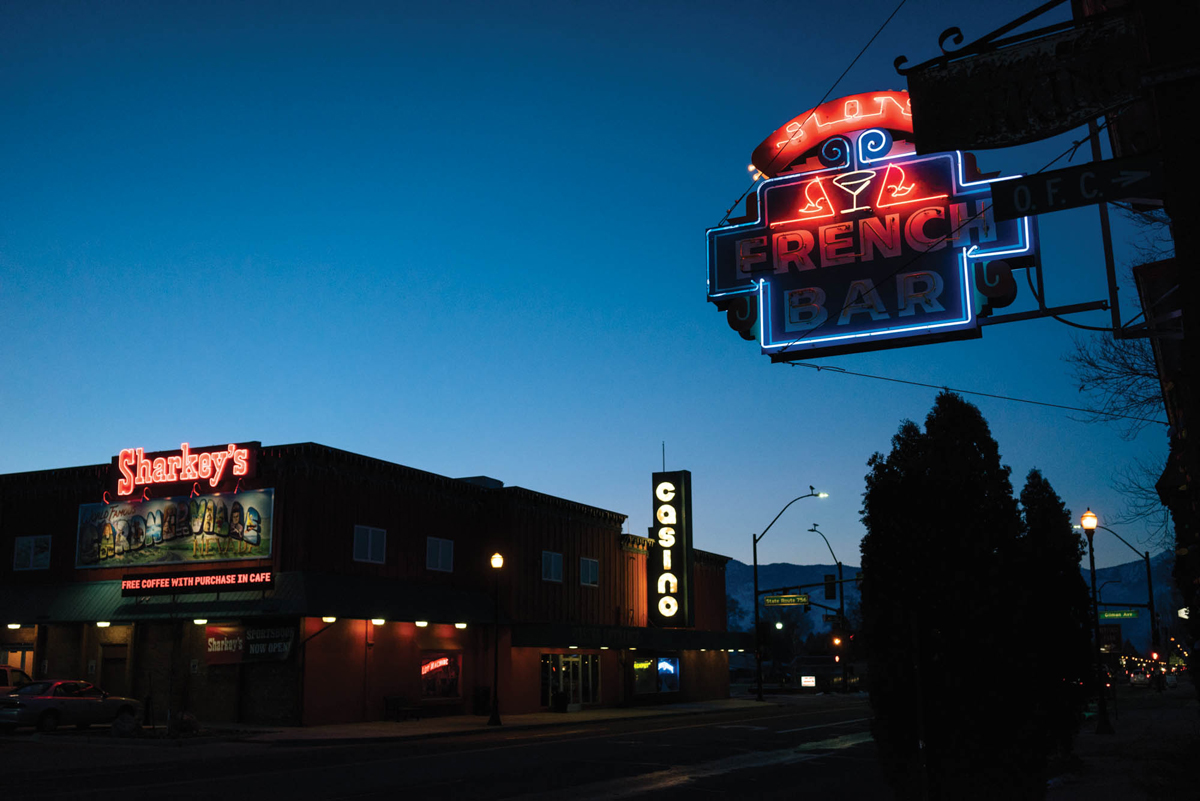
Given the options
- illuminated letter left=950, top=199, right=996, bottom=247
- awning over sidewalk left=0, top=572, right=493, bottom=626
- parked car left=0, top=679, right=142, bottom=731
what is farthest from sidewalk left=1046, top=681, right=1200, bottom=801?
parked car left=0, top=679, right=142, bottom=731

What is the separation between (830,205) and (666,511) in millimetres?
35013

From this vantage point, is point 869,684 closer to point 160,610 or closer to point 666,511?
point 160,610

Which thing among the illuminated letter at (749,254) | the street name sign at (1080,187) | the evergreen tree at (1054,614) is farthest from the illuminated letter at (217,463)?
the street name sign at (1080,187)

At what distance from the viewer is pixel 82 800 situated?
14.8m

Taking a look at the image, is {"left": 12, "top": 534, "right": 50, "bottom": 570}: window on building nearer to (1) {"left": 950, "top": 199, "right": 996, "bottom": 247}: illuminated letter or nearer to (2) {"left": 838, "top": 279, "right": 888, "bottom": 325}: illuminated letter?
(2) {"left": 838, "top": 279, "right": 888, "bottom": 325}: illuminated letter

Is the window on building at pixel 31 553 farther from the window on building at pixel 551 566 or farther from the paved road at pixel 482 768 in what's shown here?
the window on building at pixel 551 566

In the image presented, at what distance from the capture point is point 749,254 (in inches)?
550

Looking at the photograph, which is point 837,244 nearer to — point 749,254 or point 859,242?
point 859,242

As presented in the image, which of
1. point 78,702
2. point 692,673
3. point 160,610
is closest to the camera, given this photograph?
point 78,702

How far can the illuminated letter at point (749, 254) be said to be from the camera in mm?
13875

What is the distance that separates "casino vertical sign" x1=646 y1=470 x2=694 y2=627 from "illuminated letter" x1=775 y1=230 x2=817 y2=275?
3381 centimetres

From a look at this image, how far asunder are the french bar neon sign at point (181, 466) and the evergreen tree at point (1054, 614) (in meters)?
24.1

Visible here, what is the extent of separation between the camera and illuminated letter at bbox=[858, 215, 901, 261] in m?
12.9

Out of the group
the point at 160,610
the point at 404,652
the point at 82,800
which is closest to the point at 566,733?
the point at 404,652
